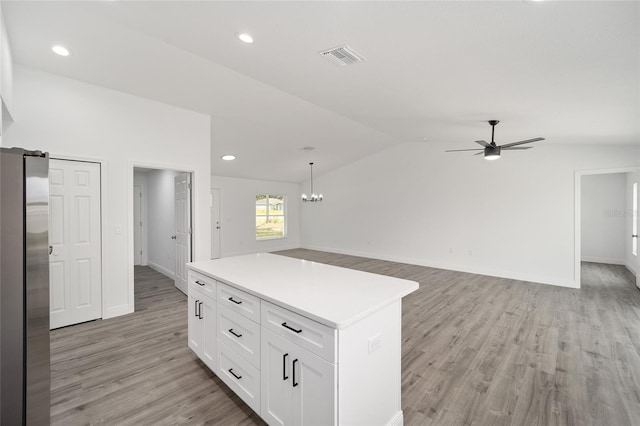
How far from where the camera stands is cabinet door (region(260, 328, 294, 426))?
158 cm

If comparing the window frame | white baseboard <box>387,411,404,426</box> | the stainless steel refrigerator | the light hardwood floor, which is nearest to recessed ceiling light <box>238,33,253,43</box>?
the stainless steel refrigerator

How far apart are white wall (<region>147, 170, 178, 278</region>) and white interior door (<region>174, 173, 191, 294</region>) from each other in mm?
531

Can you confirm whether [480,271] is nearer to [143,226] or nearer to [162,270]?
[162,270]

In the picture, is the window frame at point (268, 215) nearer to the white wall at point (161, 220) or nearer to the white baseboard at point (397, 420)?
the white wall at point (161, 220)

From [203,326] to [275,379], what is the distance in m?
1.03

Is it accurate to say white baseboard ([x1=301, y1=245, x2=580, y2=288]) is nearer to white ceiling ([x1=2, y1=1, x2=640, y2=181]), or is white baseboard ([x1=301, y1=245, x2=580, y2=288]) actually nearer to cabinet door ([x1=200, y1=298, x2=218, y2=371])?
white ceiling ([x1=2, y1=1, x2=640, y2=181])

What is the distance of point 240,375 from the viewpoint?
196 centimetres

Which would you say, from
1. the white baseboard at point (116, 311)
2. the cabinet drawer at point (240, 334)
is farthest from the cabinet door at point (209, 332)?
the white baseboard at point (116, 311)

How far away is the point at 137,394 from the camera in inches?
85.0

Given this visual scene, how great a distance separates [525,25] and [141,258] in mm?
7976

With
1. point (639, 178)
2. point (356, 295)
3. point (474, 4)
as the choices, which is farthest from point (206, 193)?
point (639, 178)

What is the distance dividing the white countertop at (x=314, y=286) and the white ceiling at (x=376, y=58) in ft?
5.55

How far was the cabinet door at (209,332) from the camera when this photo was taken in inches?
88.6

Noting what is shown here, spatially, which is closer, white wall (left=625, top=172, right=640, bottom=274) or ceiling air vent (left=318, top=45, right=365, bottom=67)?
ceiling air vent (left=318, top=45, right=365, bottom=67)
